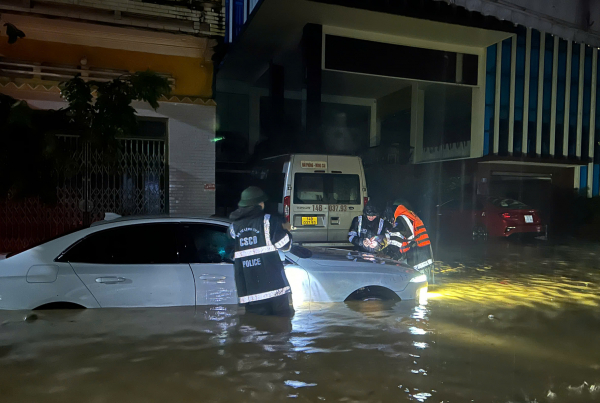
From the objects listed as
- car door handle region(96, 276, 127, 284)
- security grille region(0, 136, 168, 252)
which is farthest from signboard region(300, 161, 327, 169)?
car door handle region(96, 276, 127, 284)

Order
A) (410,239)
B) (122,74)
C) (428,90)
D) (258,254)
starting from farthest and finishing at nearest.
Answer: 1. (428,90)
2. (122,74)
3. (410,239)
4. (258,254)

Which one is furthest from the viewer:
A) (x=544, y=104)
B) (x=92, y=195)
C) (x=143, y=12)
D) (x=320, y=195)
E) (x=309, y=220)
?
(x=544, y=104)

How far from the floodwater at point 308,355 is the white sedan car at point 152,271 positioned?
6.1 inches

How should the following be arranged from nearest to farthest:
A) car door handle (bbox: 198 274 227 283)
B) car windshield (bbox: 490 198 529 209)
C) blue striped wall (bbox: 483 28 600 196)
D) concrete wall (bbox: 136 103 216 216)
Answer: car door handle (bbox: 198 274 227 283), concrete wall (bbox: 136 103 216 216), car windshield (bbox: 490 198 529 209), blue striped wall (bbox: 483 28 600 196)

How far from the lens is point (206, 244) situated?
491 centimetres

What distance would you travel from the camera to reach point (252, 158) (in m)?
19.8

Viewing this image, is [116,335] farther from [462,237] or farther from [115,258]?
[462,237]

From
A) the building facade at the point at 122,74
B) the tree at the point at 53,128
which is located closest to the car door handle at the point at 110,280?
the tree at the point at 53,128

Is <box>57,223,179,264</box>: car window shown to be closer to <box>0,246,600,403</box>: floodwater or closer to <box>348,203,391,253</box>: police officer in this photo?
<box>0,246,600,403</box>: floodwater

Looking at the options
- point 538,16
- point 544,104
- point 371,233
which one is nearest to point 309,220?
point 371,233

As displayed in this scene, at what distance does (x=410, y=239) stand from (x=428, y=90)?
14.7m

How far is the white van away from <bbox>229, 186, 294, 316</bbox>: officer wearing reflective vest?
5.02 m

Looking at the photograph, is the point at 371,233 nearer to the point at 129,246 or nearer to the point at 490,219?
the point at 129,246

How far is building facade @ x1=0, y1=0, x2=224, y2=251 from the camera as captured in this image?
29.0 feet
